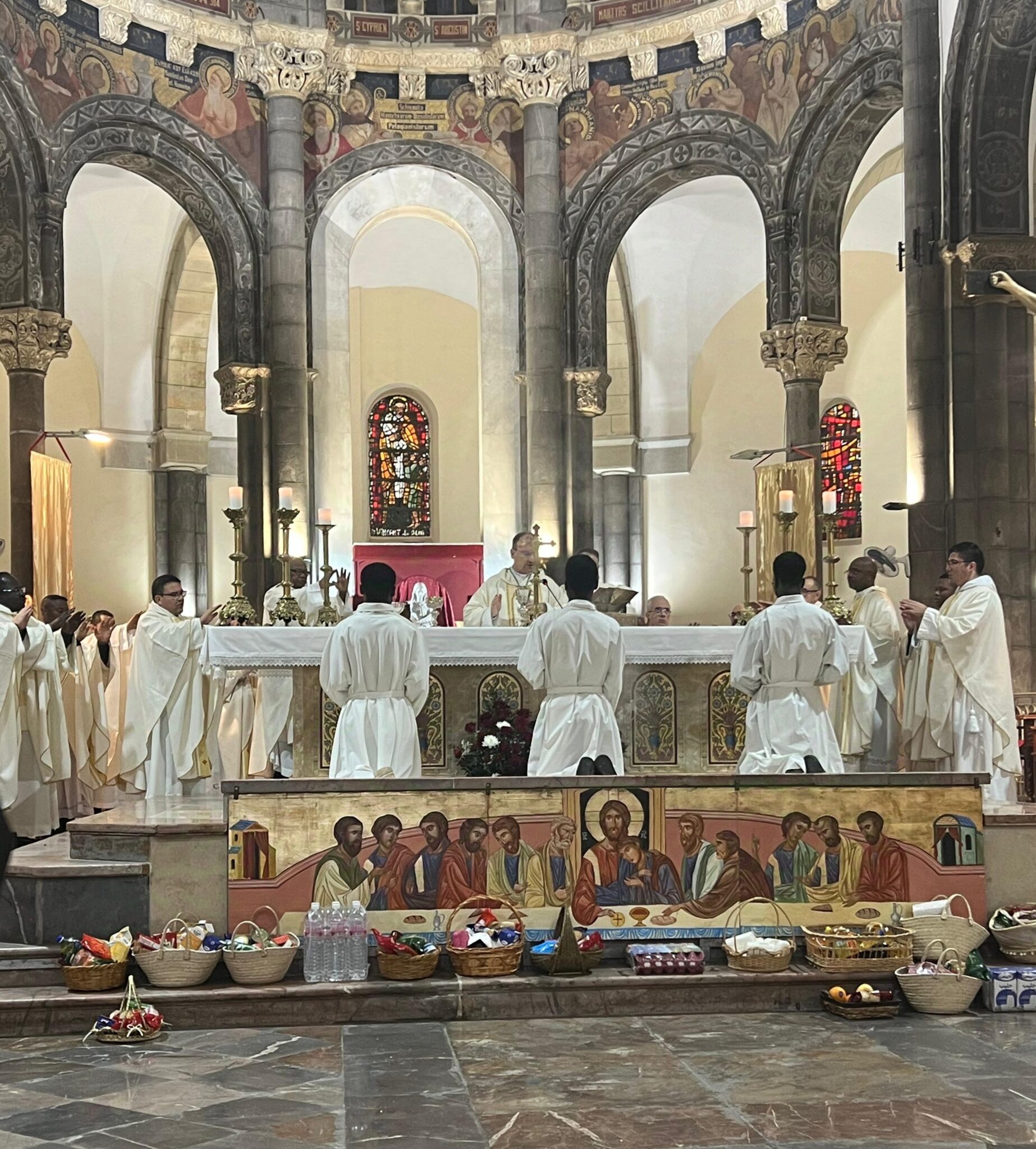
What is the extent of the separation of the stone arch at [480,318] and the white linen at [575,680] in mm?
8603

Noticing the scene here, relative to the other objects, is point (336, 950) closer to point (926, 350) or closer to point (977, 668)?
point (977, 668)

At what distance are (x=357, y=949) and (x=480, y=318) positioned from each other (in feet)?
37.5

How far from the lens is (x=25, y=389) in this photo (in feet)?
52.5

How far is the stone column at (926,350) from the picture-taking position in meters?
12.5

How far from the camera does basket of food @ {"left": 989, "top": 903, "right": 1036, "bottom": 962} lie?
7656mm

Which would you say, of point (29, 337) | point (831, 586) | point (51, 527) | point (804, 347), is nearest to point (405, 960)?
point (831, 586)

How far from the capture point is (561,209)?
58.1 ft

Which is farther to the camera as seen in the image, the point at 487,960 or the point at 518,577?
the point at 518,577

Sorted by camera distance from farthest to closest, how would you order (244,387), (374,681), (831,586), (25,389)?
(244,387), (25,389), (831,586), (374,681)

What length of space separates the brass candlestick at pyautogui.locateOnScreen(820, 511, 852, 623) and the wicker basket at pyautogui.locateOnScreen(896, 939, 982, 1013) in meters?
3.81

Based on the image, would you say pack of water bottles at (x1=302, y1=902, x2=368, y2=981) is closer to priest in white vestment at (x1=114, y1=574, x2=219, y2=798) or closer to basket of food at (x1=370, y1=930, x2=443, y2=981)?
basket of food at (x1=370, y1=930, x2=443, y2=981)

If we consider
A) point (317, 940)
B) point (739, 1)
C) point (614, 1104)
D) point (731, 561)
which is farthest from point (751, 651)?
point (731, 561)

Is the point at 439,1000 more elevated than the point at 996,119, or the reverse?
the point at 996,119

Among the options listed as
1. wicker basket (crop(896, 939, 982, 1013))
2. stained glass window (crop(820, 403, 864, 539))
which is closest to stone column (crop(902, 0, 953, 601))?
wicker basket (crop(896, 939, 982, 1013))
